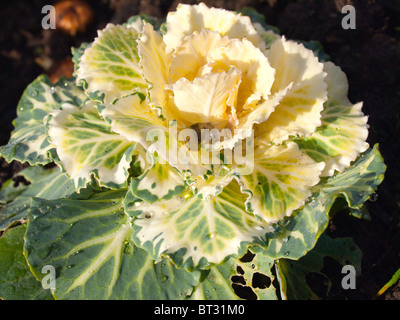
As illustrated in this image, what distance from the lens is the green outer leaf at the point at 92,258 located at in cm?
209

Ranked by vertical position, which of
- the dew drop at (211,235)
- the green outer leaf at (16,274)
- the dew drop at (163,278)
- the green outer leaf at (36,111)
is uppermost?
the green outer leaf at (36,111)

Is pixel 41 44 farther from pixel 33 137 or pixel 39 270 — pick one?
pixel 39 270

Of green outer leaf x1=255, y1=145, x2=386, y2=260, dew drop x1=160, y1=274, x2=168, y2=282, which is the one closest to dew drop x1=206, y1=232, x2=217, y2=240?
green outer leaf x1=255, y1=145, x2=386, y2=260

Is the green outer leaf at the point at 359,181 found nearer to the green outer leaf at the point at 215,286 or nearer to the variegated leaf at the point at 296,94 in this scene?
the variegated leaf at the point at 296,94

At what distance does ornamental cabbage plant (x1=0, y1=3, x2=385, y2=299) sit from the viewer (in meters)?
2.02

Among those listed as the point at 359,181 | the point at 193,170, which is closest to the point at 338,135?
the point at 359,181

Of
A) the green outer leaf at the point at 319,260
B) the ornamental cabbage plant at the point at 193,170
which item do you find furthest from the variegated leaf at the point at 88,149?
the green outer leaf at the point at 319,260

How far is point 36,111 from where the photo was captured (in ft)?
9.72

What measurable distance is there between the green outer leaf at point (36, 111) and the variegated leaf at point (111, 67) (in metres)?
0.38
